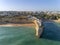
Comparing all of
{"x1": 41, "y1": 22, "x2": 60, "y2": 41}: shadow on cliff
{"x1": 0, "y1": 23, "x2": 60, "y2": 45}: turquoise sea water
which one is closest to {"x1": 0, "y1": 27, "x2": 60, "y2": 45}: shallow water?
{"x1": 0, "y1": 23, "x2": 60, "y2": 45}: turquoise sea water

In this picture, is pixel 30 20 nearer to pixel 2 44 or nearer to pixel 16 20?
pixel 16 20

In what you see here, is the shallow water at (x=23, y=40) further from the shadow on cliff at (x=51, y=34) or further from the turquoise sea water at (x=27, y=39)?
the shadow on cliff at (x=51, y=34)

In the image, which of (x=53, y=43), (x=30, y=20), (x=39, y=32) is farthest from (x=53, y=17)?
(x=53, y=43)

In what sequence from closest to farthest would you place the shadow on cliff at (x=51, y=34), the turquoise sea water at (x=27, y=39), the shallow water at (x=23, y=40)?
the shallow water at (x=23, y=40) < the turquoise sea water at (x=27, y=39) < the shadow on cliff at (x=51, y=34)

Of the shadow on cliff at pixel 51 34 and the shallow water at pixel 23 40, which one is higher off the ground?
the shallow water at pixel 23 40

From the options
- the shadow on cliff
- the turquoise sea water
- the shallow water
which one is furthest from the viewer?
the shadow on cliff

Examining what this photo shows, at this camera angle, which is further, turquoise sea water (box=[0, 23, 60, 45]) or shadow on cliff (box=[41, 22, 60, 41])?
shadow on cliff (box=[41, 22, 60, 41])

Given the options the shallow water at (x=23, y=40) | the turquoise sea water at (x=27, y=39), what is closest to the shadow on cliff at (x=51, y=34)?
the turquoise sea water at (x=27, y=39)

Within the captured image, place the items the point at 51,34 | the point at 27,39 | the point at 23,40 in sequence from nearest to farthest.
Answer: the point at 23,40 → the point at 27,39 → the point at 51,34

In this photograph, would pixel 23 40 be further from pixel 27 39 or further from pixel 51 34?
pixel 51 34

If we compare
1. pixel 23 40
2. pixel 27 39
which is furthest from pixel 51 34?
pixel 23 40

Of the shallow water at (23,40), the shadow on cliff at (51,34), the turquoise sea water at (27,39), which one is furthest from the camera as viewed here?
the shadow on cliff at (51,34)

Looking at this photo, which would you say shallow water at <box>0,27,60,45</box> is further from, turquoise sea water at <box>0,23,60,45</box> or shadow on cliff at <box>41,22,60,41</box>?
shadow on cliff at <box>41,22,60,41</box>
